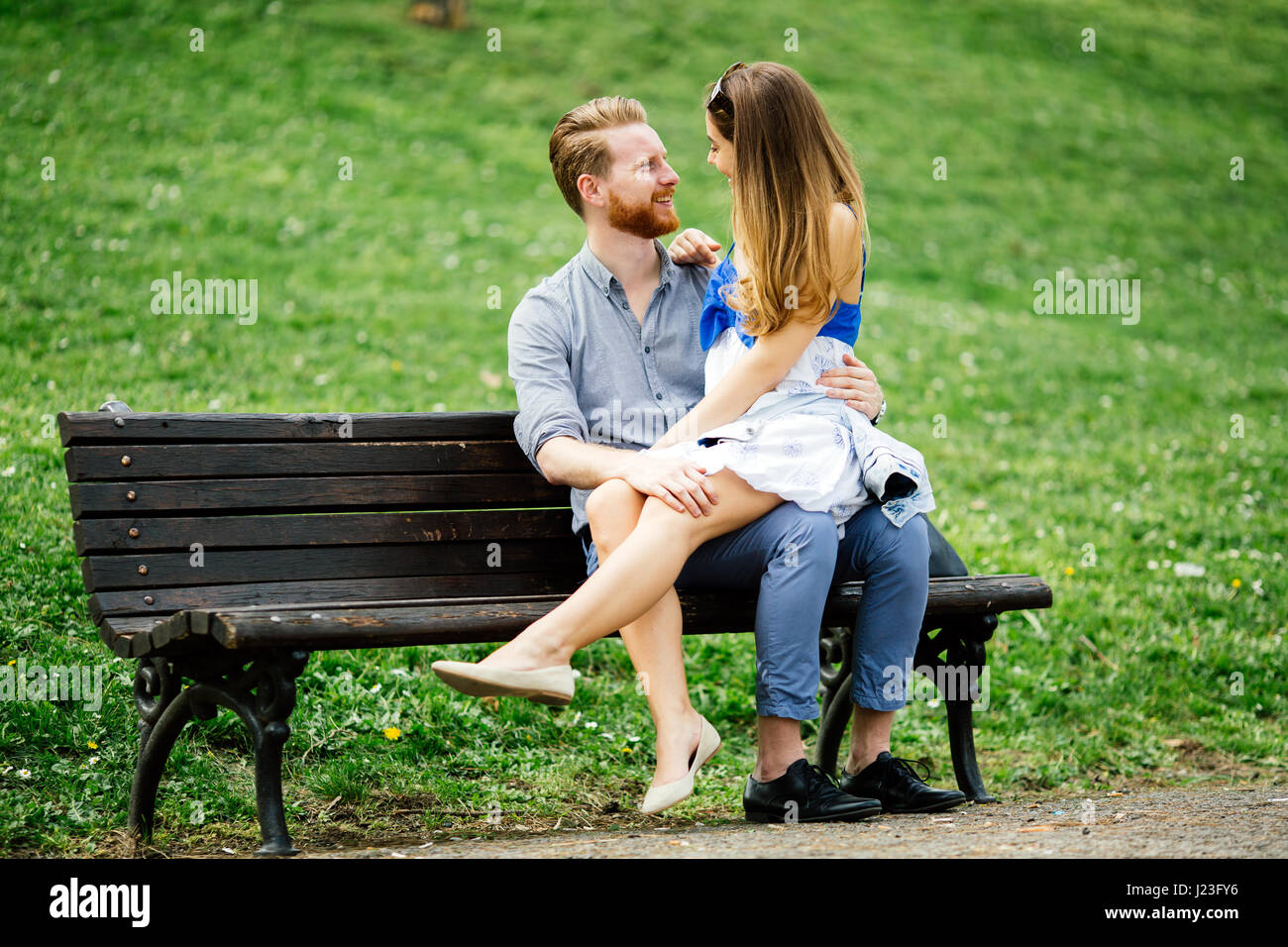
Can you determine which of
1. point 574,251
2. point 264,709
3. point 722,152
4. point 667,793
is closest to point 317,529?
point 264,709

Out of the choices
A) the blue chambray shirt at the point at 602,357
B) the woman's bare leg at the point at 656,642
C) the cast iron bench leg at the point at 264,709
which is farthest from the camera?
the blue chambray shirt at the point at 602,357

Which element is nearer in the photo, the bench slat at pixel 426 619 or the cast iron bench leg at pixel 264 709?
the bench slat at pixel 426 619

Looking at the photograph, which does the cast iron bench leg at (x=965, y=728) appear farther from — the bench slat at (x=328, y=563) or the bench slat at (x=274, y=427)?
the bench slat at (x=274, y=427)

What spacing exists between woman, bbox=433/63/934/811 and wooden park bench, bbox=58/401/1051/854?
0.27 meters

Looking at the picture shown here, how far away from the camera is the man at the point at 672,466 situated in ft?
10.6

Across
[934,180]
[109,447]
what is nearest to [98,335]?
[109,447]

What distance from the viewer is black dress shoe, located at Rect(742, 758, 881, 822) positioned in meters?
3.22

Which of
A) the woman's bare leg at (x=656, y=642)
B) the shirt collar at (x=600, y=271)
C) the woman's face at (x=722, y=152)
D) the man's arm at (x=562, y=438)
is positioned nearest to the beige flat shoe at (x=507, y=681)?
the woman's bare leg at (x=656, y=642)

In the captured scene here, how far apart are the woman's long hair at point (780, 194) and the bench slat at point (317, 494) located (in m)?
0.93

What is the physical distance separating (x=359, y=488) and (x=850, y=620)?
1422 millimetres

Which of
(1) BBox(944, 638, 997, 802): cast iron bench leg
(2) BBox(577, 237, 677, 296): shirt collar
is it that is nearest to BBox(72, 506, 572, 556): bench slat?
(2) BBox(577, 237, 677, 296): shirt collar

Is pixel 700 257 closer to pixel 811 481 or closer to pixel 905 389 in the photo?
pixel 811 481

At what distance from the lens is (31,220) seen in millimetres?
8812

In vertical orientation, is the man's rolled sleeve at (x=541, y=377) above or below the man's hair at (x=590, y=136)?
below
